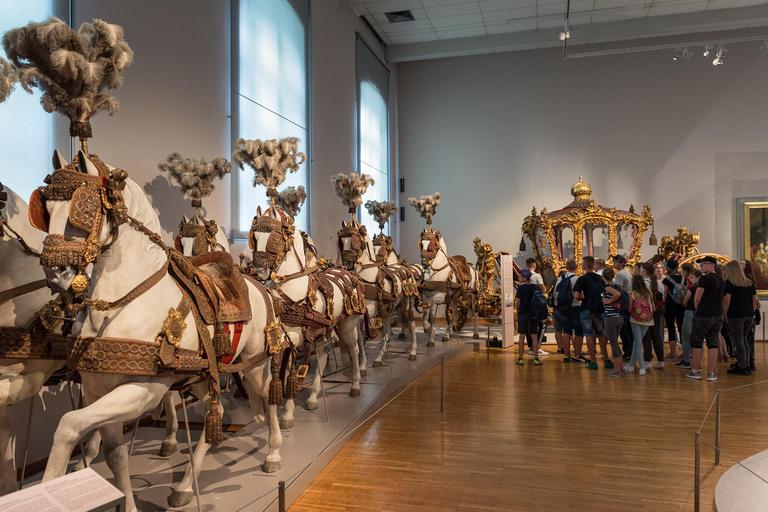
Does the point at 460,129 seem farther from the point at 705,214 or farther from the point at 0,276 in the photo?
the point at 0,276

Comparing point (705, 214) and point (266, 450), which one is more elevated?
point (705, 214)

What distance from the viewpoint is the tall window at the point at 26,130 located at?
4.36m

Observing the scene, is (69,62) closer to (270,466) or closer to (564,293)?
(270,466)

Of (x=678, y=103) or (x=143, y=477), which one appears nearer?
(x=143, y=477)

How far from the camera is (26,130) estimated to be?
4531 mm

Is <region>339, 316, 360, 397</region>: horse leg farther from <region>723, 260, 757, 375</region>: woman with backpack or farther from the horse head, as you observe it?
<region>723, 260, 757, 375</region>: woman with backpack

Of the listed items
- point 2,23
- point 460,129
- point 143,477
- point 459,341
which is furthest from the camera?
point 460,129

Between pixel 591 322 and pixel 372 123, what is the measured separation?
25.6 ft

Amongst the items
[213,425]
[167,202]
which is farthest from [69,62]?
[167,202]

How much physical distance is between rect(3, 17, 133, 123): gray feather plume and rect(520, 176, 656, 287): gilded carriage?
37.3 ft

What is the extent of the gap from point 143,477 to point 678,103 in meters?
15.0

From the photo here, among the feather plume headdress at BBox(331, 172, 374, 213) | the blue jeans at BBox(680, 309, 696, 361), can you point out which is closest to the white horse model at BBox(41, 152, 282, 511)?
the feather plume headdress at BBox(331, 172, 374, 213)

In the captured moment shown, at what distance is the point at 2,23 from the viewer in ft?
14.1

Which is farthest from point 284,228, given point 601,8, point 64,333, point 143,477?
point 601,8
